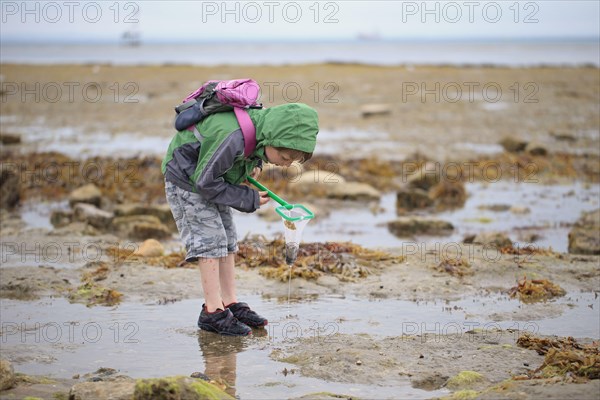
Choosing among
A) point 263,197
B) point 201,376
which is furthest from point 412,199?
point 201,376

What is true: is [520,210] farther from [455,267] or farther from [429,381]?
[429,381]

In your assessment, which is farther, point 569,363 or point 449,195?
point 449,195

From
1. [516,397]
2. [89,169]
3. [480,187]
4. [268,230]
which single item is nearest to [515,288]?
[516,397]

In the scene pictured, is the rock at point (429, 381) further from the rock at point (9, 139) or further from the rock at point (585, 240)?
the rock at point (9, 139)

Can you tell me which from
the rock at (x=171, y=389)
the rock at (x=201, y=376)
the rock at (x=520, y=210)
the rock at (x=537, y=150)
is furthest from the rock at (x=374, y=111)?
the rock at (x=171, y=389)

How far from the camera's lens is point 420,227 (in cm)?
1030

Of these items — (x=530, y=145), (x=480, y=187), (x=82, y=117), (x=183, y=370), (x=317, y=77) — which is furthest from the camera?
(x=317, y=77)

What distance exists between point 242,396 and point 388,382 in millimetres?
879

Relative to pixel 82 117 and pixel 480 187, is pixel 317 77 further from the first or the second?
pixel 480 187

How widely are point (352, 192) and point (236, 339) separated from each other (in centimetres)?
662

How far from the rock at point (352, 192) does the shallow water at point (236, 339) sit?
5.28 metres

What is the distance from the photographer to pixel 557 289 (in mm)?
7305

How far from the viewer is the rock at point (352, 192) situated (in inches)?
486

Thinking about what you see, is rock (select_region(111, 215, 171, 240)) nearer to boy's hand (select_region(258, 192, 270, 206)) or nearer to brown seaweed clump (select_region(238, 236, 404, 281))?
brown seaweed clump (select_region(238, 236, 404, 281))
